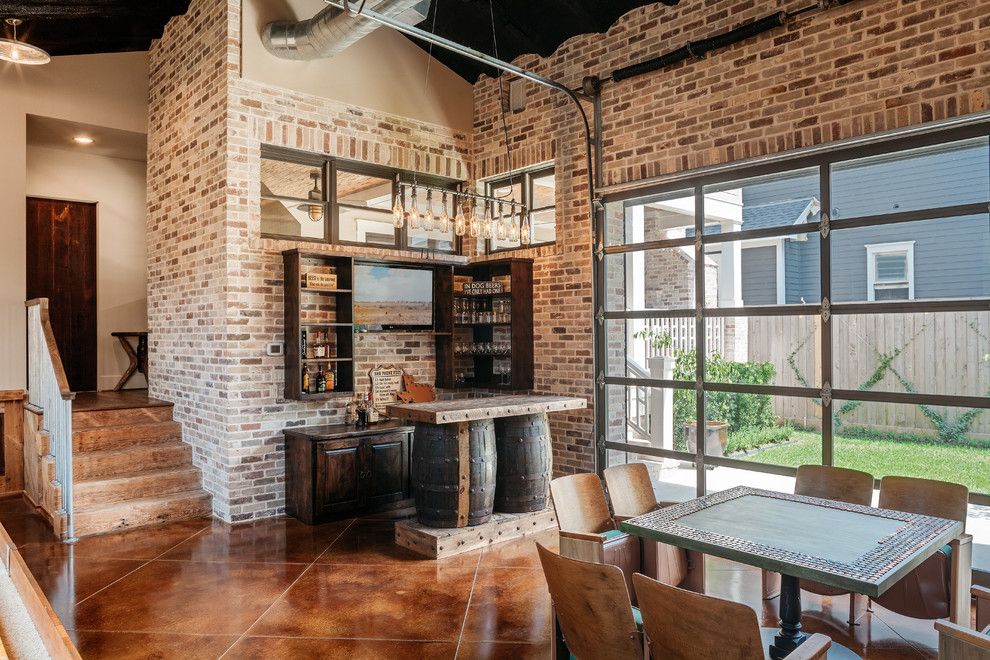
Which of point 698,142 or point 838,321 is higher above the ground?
point 698,142

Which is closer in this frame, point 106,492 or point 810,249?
point 810,249

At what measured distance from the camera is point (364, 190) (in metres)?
6.44

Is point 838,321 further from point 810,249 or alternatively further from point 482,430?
point 482,430

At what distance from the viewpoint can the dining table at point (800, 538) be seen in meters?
2.40

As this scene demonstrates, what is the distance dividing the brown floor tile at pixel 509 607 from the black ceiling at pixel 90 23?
5561 mm

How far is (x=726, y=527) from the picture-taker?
9.45 feet

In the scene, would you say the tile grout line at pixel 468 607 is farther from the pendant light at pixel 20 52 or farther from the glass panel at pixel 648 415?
the pendant light at pixel 20 52

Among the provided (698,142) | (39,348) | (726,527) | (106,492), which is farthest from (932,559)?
(39,348)

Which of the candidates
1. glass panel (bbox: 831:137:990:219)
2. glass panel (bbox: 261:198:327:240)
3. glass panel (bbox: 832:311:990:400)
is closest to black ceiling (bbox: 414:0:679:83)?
glass panel (bbox: 261:198:327:240)

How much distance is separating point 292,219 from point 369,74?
159 centimetres

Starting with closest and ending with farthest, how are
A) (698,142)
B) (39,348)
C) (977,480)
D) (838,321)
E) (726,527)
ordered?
1. (726,527)
2. (977,480)
3. (838,321)
4. (698,142)
5. (39,348)

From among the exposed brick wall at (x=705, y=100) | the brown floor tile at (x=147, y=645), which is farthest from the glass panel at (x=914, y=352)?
the brown floor tile at (x=147, y=645)

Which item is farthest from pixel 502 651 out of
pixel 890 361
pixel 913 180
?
pixel 913 180

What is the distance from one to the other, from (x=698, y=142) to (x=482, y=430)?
2724mm
